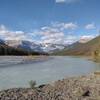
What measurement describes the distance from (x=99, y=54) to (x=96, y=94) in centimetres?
12321

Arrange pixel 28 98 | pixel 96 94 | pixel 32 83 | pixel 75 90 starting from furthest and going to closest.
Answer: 1. pixel 32 83
2. pixel 75 90
3. pixel 96 94
4. pixel 28 98

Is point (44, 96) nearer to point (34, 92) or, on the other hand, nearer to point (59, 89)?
point (34, 92)

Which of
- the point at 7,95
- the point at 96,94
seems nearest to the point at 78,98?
the point at 96,94

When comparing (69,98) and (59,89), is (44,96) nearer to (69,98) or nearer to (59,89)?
(69,98)

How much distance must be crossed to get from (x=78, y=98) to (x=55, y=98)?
1715mm

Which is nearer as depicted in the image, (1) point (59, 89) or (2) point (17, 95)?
(2) point (17, 95)

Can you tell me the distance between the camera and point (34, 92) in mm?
24078

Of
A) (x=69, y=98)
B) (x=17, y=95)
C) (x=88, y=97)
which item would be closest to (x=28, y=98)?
(x=17, y=95)

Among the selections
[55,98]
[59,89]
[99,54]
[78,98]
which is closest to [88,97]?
[78,98]

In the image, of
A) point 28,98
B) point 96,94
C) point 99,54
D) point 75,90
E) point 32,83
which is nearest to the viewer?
point 28,98

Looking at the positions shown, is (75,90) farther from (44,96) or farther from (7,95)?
(7,95)

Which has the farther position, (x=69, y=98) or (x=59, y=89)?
(x=59, y=89)

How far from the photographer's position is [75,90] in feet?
83.4

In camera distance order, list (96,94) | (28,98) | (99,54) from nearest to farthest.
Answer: (28,98), (96,94), (99,54)
